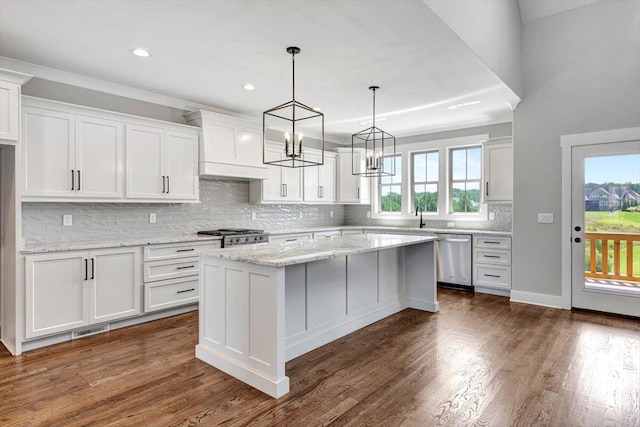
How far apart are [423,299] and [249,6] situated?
3574 mm

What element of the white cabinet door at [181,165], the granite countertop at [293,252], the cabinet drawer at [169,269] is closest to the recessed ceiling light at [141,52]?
the white cabinet door at [181,165]

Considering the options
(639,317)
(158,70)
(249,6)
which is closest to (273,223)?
(158,70)

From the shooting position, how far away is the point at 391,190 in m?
7.19

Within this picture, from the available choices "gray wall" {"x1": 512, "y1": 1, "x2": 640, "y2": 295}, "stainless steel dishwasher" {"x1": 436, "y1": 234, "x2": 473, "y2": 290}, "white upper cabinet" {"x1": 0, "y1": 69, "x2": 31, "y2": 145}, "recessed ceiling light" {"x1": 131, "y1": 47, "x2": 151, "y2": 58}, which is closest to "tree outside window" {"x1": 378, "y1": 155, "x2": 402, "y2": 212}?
"stainless steel dishwasher" {"x1": 436, "y1": 234, "x2": 473, "y2": 290}

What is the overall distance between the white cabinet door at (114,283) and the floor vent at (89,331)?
0.13 m

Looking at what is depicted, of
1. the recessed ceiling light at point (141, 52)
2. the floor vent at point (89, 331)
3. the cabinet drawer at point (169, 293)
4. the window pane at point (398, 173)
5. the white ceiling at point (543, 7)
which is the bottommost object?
the floor vent at point (89, 331)

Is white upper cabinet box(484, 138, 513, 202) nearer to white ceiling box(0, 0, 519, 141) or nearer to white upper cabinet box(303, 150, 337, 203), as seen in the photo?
white ceiling box(0, 0, 519, 141)

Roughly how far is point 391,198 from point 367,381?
488 cm

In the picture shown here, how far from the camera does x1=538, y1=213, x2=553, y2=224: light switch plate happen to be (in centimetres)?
462

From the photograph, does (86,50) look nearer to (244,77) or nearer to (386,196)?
(244,77)

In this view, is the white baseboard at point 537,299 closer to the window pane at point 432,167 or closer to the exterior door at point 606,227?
Answer: the exterior door at point 606,227

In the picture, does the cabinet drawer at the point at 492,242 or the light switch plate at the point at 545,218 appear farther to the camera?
the cabinet drawer at the point at 492,242

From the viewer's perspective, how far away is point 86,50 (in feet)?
10.6

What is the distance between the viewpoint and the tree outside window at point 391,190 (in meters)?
7.05
